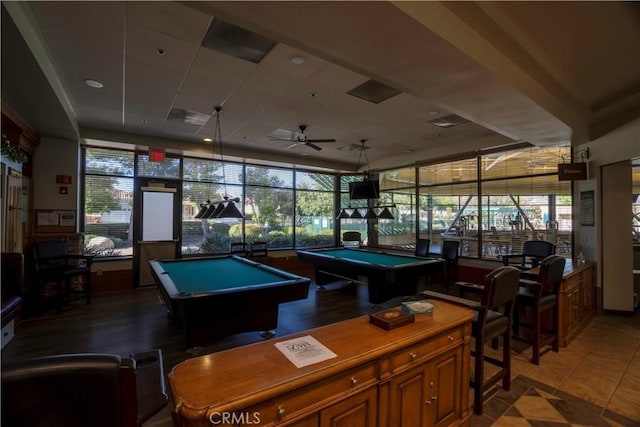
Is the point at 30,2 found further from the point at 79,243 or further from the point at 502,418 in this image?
the point at 502,418

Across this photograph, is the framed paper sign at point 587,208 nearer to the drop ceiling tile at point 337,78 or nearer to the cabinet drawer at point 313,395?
the drop ceiling tile at point 337,78

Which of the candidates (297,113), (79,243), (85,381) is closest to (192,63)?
(297,113)

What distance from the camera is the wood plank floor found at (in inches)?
115

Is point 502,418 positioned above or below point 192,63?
below

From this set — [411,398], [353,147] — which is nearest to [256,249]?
[353,147]

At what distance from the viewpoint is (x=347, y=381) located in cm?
140

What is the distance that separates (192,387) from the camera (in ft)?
3.78

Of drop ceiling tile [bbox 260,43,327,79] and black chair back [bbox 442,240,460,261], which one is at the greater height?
drop ceiling tile [bbox 260,43,327,79]

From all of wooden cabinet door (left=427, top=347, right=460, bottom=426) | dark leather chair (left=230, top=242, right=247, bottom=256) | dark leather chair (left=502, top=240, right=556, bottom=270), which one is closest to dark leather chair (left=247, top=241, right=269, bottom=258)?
dark leather chair (left=230, top=242, right=247, bottom=256)

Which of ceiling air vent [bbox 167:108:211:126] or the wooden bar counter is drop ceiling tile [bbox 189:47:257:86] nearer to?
ceiling air vent [bbox 167:108:211:126]

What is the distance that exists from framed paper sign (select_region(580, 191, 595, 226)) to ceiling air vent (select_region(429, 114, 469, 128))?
2257 mm

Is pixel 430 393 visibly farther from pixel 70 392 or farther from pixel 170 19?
pixel 170 19

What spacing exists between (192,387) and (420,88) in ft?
10.2

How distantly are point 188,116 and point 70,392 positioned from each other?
507 cm
